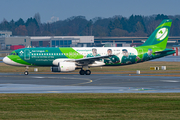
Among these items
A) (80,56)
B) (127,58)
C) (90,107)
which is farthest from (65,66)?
(90,107)

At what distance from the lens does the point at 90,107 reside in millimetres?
19375

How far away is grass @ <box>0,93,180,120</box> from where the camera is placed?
1666 cm

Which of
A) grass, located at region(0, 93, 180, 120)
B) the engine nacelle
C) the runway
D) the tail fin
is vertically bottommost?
grass, located at region(0, 93, 180, 120)

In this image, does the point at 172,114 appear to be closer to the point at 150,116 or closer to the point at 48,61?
the point at 150,116

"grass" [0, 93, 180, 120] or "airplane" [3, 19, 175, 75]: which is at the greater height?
"airplane" [3, 19, 175, 75]

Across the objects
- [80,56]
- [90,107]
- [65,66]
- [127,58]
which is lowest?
[90,107]

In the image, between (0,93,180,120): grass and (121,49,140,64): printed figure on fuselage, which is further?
(121,49,140,64): printed figure on fuselage

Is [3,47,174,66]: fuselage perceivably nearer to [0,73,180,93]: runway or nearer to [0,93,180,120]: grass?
[0,73,180,93]: runway

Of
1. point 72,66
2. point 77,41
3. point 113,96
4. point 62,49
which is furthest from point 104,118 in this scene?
point 77,41

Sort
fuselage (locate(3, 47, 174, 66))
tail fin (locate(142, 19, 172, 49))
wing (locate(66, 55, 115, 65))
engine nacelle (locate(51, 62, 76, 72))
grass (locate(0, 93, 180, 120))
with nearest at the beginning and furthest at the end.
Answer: grass (locate(0, 93, 180, 120))
engine nacelle (locate(51, 62, 76, 72))
wing (locate(66, 55, 115, 65))
fuselage (locate(3, 47, 174, 66))
tail fin (locate(142, 19, 172, 49))

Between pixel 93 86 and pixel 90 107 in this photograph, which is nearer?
pixel 90 107

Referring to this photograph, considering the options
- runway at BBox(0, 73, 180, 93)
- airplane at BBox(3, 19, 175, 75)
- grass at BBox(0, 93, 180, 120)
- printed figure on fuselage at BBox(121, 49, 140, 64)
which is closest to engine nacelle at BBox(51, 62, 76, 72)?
airplane at BBox(3, 19, 175, 75)

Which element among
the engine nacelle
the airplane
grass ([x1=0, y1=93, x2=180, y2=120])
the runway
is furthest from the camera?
the airplane

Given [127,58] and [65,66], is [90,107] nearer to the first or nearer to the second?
[65,66]
